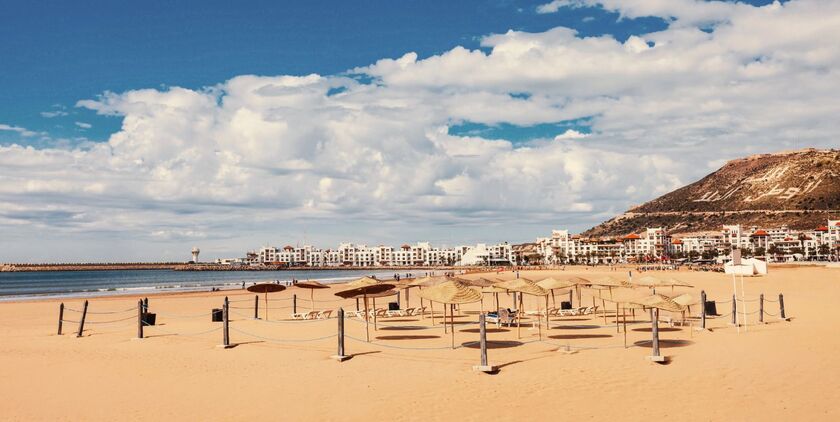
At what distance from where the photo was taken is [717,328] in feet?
63.9

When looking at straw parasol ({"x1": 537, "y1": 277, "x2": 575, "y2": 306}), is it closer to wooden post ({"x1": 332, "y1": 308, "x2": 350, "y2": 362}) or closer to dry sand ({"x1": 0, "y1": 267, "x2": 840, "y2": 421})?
dry sand ({"x1": 0, "y1": 267, "x2": 840, "y2": 421})

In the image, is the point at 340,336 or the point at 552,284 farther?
the point at 552,284

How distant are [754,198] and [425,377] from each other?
16101cm

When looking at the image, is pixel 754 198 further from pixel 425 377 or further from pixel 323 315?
pixel 425 377

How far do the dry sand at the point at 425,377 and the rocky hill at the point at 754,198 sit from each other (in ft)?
426

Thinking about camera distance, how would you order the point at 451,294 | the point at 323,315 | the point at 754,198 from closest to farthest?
the point at 451,294 < the point at 323,315 < the point at 754,198

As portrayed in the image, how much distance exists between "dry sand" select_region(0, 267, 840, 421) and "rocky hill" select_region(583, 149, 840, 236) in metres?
130

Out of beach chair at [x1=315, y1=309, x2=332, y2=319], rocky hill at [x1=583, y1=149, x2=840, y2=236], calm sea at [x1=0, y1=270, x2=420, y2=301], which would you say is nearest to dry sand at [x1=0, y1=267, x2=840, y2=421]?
beach chair at [x1=315, y1=309, x2=332, y2=319]

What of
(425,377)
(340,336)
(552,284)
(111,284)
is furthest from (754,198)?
(425,377)

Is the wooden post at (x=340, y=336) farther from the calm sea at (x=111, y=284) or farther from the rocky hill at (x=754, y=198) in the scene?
the rocky hill at (x=754, y=198)

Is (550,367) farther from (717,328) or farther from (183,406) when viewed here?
(717,328)

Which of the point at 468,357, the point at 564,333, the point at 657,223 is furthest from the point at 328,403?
the point at 657,223

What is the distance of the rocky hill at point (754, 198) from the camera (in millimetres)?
133250

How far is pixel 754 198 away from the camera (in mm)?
150500
